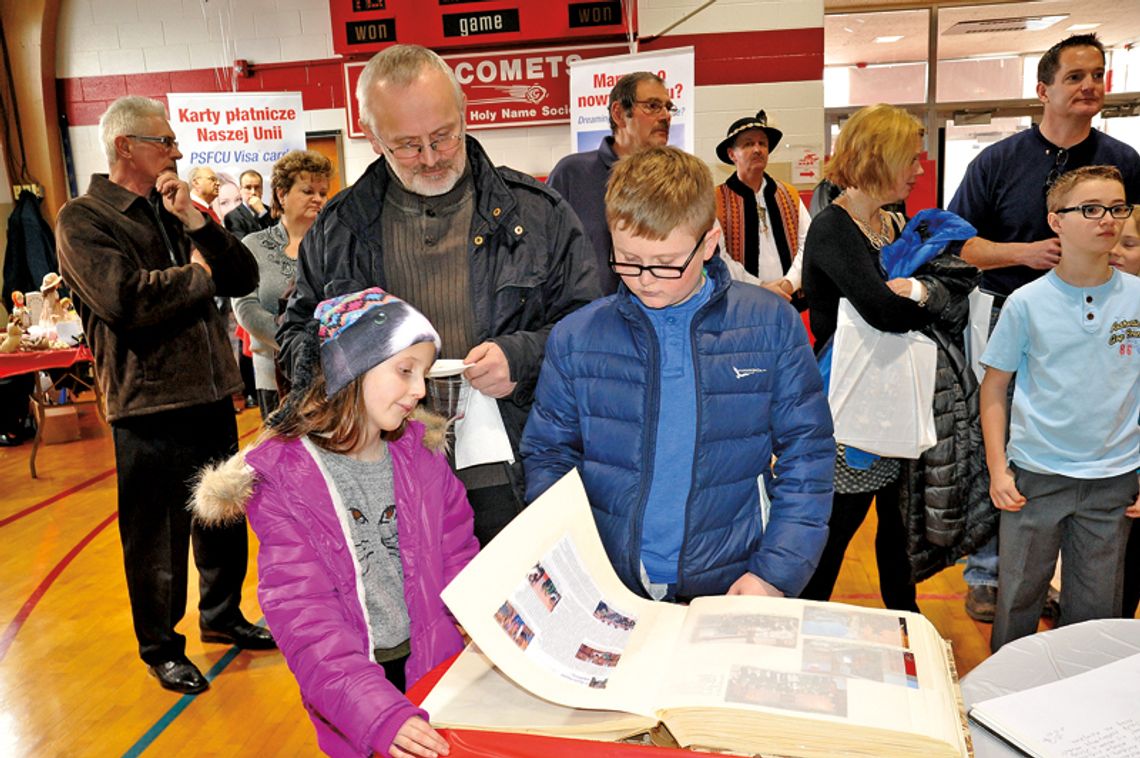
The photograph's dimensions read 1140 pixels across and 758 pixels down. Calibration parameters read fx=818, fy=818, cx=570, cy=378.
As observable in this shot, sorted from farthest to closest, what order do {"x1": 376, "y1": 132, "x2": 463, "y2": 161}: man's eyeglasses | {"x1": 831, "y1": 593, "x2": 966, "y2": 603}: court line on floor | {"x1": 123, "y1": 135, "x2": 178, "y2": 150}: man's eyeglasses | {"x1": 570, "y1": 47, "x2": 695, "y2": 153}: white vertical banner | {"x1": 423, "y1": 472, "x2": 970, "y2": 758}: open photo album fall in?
{"x1": 570, "y1": 47, "x2": 695, "y2": 153}: white vertical banner → {"x1": 831, "y1": 593, "x2": 966, "y2": 603}: court line on floor → {"x1": 123, "y1": 135, "x2": 178, "y2": 150}: man's eyeglasses → {"x1": 376, "y1": 132, "x2": 463, "y2": 161}: man's eyeglasses → {"x1": 423, "y1": 472, "x2": 970, "y2": 758}: open photo album

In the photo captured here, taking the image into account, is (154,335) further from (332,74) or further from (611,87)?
(332,74)

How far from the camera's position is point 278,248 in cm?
341

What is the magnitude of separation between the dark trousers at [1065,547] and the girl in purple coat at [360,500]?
142 cm

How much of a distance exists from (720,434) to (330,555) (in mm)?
672

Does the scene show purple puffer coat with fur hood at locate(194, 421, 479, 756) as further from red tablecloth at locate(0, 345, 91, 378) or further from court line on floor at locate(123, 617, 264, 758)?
red tablecloth at locate(0, 345, 91, 378)

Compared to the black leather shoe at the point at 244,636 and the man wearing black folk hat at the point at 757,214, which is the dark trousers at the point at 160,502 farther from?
the man wearing black folk hat at the point at 757,214

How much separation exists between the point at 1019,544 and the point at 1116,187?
89cm

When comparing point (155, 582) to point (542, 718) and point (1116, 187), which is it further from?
point (1116, 187)

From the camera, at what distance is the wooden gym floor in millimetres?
2418

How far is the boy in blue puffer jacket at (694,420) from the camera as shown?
1.32 m

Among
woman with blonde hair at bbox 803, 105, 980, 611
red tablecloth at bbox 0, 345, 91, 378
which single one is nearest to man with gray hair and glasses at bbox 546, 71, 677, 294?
woman with blonde hair at bbox 803, 105, 980, 611

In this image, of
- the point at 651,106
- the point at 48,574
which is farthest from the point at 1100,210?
the point at 48,574

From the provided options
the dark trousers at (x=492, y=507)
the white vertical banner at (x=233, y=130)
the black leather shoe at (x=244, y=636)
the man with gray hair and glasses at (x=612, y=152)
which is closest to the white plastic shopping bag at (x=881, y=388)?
the dark trousers at (x=492, y=507)

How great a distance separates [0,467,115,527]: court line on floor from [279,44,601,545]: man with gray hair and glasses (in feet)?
12.4
